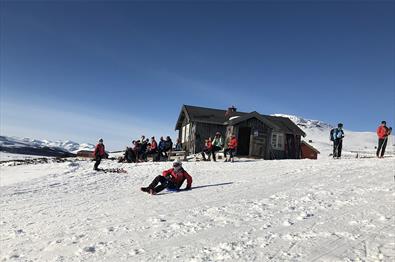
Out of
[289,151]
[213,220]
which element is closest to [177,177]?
[213,220]

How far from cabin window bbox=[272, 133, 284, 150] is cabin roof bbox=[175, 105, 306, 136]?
0.61m

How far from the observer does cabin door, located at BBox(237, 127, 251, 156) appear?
112 feet

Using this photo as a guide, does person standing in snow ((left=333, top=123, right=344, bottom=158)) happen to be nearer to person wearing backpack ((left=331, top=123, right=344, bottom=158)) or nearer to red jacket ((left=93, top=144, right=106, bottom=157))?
person wearing backpack ((left=331, top=123, right=344, bottom=158))

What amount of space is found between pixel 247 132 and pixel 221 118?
12.0 feet

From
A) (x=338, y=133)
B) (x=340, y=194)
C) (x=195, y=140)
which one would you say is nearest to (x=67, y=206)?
(x=340, y=194)

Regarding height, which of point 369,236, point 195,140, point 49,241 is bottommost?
point 49,241

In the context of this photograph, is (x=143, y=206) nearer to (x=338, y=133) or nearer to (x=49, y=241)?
(x=49, y=241)

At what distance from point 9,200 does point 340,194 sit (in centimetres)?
1031

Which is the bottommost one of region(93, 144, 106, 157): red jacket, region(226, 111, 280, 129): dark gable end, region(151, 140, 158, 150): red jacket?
region(93, 144, 106, 157): red jacket

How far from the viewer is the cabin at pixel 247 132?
33.1 m

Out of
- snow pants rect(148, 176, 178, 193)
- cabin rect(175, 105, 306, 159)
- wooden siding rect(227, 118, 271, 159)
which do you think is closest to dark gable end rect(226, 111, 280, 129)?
cabin rect(175, 105, 306, 159)

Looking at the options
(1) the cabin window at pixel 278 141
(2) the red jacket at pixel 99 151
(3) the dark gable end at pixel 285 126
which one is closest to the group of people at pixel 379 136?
(1) the cabin window at pixel 278 141

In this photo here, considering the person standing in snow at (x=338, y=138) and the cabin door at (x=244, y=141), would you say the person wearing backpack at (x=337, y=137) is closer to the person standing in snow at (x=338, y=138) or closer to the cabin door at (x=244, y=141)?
the person standing in snow at (x=338, y=138)

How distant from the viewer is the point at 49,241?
24.8 feet
